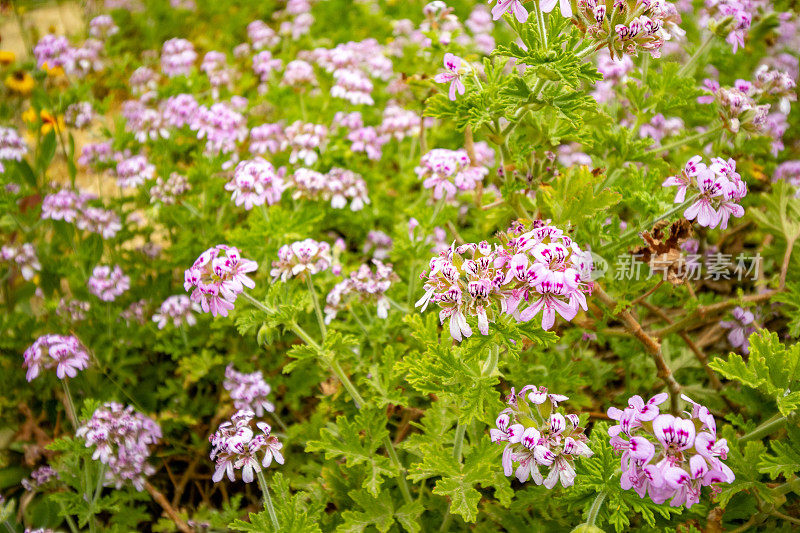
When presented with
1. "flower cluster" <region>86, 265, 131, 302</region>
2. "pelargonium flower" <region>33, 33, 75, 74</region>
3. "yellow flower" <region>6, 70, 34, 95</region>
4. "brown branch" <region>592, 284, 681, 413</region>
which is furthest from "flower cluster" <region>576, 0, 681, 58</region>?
"yellow flower" <region>6, 70, 34, 95</region>

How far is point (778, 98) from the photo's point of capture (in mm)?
2805

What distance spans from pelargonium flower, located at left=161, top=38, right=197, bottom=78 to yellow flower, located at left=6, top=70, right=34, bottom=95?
1.53m

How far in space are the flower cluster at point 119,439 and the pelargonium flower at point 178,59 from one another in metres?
2.81

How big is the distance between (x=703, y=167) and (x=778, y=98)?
1.25 m

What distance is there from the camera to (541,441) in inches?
68.1

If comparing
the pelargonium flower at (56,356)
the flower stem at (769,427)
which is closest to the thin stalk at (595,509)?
the flower stem at (769,427)

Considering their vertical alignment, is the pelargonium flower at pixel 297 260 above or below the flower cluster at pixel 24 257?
above

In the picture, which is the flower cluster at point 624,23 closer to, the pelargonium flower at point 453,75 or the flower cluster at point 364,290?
the pelargonium flower at point 453,75

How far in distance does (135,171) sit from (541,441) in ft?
9.50

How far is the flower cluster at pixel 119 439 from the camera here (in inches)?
97.5

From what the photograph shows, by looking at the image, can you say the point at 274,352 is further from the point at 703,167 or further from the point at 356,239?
the point at 703,167

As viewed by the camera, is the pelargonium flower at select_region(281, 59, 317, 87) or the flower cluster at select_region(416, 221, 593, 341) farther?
the pelargonium flower at select_region(281, 59, 317, 87)

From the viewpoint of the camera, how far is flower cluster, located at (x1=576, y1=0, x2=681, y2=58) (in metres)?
1.79

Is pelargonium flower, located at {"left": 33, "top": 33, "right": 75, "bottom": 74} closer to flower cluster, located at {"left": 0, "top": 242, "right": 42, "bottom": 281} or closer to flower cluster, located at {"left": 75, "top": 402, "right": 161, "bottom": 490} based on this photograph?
flower cluster, located at {"left": 0, "top": 242, "right": 42, "bottom": 281}
